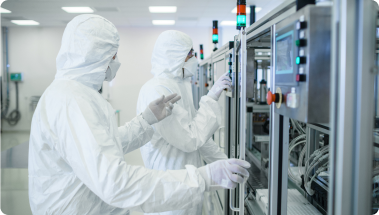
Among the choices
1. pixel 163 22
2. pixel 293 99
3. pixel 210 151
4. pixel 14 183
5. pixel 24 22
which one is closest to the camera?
pixel 293 99

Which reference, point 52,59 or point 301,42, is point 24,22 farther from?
point 301,42

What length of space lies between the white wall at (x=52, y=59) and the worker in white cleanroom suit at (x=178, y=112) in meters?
4.67

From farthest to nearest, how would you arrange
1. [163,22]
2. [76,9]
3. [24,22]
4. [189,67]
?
[163,22], [24,22], [76,9], [189,67]

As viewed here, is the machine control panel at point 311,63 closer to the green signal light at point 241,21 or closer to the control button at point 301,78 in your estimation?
the control button at point 301,78

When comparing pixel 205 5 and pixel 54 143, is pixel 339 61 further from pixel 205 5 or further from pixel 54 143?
pixel 205 5

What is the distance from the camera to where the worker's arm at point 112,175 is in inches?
27.0

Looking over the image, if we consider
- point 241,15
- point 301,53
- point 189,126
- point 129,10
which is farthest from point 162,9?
point 301,53

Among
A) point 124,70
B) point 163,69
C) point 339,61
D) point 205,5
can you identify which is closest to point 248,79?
Answer: point 163,69

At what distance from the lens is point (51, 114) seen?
0.76 m

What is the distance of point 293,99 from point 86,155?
58 cm

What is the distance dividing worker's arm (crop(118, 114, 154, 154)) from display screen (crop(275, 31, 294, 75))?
28.1 inches

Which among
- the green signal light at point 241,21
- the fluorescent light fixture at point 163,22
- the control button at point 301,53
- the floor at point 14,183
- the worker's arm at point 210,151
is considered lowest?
the floor at point 14,183

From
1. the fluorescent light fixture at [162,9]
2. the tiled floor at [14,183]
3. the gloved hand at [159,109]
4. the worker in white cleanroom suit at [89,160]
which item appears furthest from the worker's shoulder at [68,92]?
the fluorescent light fixture at [162,9]

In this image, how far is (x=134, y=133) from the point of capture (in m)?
1.19
